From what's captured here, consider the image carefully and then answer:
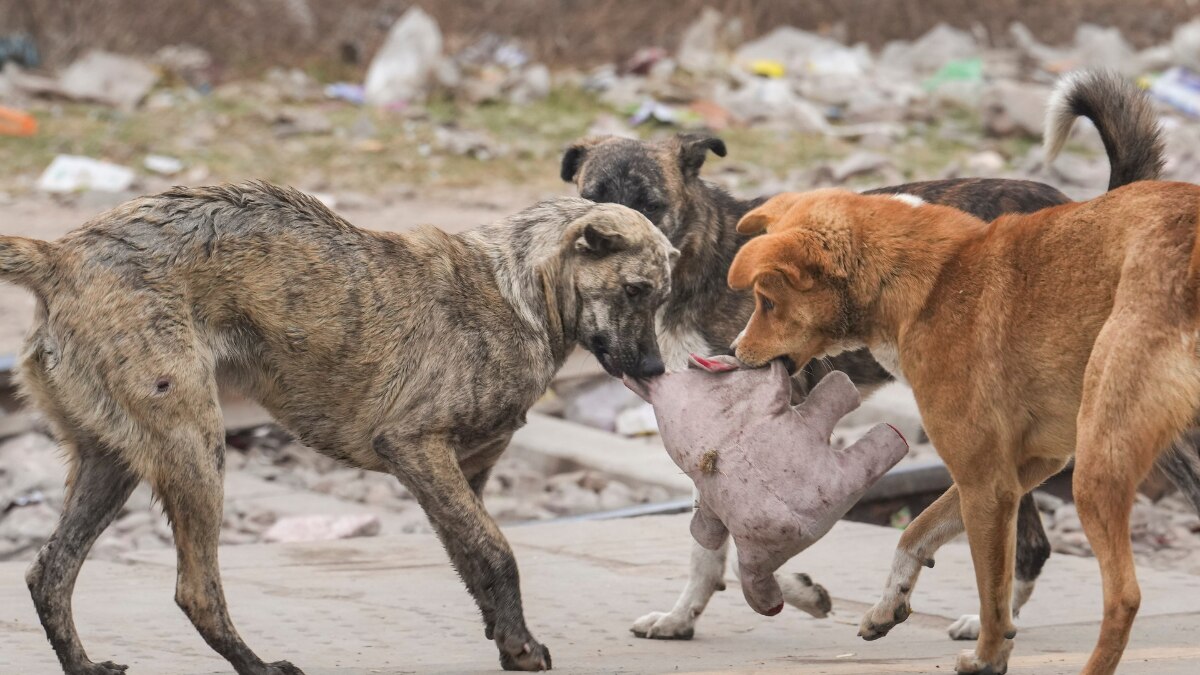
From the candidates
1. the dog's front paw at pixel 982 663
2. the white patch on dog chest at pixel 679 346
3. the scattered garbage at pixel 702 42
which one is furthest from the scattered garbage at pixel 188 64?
the dog's front paw at pixel 982 663

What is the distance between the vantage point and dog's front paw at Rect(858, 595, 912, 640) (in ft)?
16.6

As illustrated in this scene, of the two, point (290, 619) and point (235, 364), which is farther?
point (290, 619)

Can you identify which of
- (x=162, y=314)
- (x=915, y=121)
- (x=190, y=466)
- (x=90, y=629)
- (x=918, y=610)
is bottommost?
(x=915, y=121)

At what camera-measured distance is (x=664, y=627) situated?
18.7 ft

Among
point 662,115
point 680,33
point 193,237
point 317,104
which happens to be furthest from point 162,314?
point 680,33

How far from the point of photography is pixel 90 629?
534cm

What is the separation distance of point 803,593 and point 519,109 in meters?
13.2

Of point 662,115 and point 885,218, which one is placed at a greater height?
point 885,218

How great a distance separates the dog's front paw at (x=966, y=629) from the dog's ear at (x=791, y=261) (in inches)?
57.7

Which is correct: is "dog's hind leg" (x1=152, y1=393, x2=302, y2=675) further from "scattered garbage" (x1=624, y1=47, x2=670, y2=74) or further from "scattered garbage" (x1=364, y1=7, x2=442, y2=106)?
"scattered garbage" (x1=624, y1=47, x2=670, y2=74)

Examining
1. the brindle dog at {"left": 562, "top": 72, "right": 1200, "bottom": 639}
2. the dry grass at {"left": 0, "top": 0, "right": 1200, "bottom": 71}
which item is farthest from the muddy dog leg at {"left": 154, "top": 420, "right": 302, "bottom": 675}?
the dry grass at {"left": 0, "top": 0, "right": 1200, "bottom": 71}

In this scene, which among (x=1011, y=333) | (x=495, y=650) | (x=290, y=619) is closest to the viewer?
(x=1011, y=333)

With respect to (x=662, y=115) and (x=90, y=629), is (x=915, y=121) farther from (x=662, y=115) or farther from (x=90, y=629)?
(x=90, y=629)

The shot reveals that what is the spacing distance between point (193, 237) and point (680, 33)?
59.2 ft
